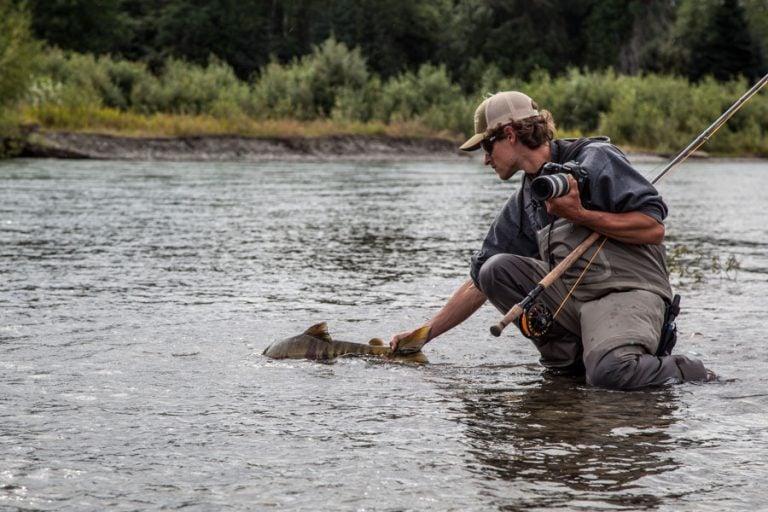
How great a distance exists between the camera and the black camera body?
4398 mm

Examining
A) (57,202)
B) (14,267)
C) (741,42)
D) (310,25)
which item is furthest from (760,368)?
(310,25)

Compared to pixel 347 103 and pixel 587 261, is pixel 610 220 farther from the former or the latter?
pixel 347 103

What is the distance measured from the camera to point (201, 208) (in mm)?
15000

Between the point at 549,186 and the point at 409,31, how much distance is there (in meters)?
68.7

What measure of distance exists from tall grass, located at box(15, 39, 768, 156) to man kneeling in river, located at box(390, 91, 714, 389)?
Answer: 90.2ft

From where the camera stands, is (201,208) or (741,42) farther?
(741,42)

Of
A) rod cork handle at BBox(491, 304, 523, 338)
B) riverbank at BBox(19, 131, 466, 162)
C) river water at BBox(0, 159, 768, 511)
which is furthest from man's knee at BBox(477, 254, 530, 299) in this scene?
riverbank at BBox(19, 131, 466, 162)

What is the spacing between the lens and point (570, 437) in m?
3.91

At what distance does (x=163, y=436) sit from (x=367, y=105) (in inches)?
1387

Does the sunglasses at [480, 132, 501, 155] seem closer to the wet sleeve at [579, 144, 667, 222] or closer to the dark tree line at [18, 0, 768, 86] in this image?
the wet sleeve at [579, 144, 667, 222]

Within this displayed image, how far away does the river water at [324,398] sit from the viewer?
3334 mm

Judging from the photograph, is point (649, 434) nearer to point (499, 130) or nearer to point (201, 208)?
point (499, 130)

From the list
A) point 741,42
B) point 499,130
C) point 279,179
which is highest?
point 741,42

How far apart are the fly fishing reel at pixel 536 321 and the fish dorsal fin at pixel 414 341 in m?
0.57
